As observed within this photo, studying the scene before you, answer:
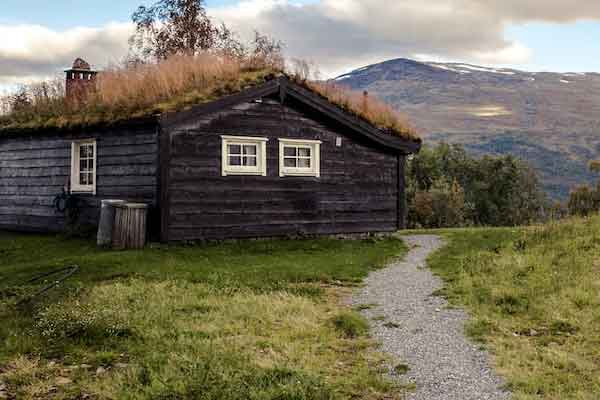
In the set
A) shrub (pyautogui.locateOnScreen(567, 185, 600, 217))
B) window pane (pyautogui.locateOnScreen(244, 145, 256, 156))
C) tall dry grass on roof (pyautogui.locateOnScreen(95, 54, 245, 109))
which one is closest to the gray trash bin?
tall dry grass on roof (pyautogui.locateOnScreen(95, 54, 245, 109))

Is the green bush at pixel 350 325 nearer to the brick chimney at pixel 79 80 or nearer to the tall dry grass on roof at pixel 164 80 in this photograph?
the tall dry grass on roof at pixel 164 80

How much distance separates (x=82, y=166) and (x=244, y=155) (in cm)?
515

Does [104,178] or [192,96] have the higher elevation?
[192,96]

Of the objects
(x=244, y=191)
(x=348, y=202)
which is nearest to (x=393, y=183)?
(x=348, y=202)

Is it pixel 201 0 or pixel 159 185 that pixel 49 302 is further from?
pixel 201 0

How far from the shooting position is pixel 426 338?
889 cm

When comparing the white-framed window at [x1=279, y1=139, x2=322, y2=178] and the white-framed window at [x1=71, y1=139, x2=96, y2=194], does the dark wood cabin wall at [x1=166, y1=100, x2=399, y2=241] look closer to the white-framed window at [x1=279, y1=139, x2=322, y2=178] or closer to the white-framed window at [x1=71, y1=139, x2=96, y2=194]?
the white-framed window at [x1=279, y1=139, x2=322, y2=178]

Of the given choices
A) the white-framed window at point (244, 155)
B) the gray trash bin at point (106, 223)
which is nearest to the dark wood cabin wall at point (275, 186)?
Answer: the white-framed window at point (244, 155)

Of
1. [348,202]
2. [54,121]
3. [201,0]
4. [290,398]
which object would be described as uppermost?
[201,0]

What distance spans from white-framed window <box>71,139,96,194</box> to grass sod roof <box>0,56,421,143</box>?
2.28 ft

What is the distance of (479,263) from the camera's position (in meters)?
14.7

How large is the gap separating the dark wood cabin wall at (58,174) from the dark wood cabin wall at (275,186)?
3.11 ft

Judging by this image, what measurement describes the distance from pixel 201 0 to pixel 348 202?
1825 centimetres

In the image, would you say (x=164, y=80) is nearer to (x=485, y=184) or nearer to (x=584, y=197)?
(x=584, y=197)
